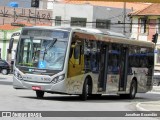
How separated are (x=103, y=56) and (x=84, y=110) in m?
6.81

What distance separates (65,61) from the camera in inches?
883

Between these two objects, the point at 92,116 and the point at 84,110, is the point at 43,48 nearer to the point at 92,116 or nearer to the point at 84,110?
the point at 84,110

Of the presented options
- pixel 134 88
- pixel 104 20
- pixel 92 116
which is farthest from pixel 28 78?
pixel 104 20

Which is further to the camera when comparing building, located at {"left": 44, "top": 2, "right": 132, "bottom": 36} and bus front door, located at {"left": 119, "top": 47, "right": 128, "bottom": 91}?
building, located at {"left": 44, "top": 2, "right": 132, "bottom": 36}

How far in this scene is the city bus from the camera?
22.6 m

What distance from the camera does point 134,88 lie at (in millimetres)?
29938

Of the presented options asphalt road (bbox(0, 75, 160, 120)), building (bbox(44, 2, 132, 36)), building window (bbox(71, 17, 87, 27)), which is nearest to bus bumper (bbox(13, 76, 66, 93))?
asphalt road (bbox(0, 75, 160, 120))

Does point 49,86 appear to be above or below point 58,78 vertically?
below

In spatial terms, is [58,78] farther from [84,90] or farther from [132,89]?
[132,89]

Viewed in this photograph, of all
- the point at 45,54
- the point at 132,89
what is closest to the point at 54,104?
the point at 45,54

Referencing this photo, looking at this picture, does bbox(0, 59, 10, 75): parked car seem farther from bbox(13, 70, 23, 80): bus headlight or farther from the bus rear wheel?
bbox(13, 70, 23, 80): bus headlight

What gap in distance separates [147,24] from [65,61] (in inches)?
1766

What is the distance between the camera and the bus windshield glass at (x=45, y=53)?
74.3 feet

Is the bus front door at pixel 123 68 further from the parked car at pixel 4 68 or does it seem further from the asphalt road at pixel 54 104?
the parked car at pixel 4 68
